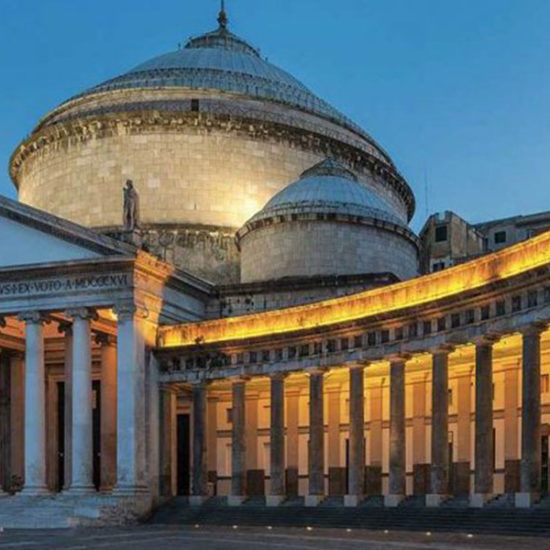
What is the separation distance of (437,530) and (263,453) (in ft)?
70.5

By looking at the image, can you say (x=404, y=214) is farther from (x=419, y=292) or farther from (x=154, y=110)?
(x=419, y=292)

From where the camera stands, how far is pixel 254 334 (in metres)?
53.9

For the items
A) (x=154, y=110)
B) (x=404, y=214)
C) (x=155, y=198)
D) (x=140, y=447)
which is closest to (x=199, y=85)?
(x=154, y=110)

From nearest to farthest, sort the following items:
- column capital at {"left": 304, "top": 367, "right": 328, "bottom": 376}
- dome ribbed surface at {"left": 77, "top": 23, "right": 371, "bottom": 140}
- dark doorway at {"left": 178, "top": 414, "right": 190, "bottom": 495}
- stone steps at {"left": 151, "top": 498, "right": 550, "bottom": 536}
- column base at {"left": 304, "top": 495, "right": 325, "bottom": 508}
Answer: stone steps at {"left": 151, "top": 498, "right": 550, "bottom": 536}
column base at {"left": 304, "top": 495, "right": 325, "bottom": 508}
column capital at {"left": 304, "top": 367, "right": 328, "bottom": 376}
dark doorway at {"left": 178, "top": 414, "right": 190, "bottom": 495}
dome ribbed surface at {"left": 77, "top": 23, "right": 371, "bottom": 140}

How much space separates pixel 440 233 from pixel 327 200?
1355 inches

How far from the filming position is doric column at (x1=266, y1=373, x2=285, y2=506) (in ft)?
168

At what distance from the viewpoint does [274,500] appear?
50.6 meters

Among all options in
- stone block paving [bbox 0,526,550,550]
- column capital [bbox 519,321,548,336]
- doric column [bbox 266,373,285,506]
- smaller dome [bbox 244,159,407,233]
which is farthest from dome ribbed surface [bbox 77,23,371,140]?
column capital [bbox 519,321,548,336]

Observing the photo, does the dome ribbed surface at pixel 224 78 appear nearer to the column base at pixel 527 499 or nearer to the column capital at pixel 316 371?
the column capital at pixel 316 371

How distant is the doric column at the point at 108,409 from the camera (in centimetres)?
5628

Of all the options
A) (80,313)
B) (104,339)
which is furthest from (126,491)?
(104,339)

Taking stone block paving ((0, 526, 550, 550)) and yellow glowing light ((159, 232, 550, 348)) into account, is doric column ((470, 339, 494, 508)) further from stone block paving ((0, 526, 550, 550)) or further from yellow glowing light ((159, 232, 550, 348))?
stone block paving ((0, 526, 550, 550))

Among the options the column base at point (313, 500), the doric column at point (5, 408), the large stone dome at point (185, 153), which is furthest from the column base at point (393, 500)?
the large stone dome at point (185, 153)

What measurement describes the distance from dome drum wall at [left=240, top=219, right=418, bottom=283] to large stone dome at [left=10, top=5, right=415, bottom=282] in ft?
18.9
